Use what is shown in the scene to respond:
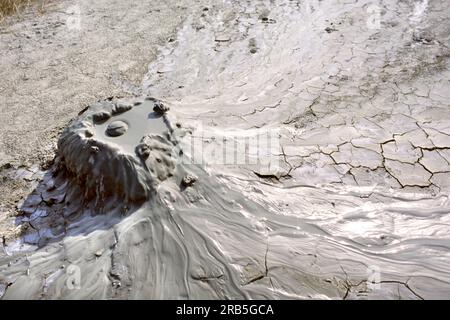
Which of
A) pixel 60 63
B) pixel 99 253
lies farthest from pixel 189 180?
pixel 60 63

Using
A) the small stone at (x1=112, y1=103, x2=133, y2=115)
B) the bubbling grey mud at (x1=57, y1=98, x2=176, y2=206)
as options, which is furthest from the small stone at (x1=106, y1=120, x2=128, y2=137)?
the small stone at (x1=112, y1=103, x2=133, y2=115)

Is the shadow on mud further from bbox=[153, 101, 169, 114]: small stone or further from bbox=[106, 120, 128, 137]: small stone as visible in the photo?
bbox=[153, 101, 169, 114]: small stone

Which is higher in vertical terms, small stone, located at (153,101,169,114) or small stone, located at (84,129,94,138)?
small stone, located at (153,101,169,114)

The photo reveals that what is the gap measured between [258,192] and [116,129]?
824 millimetres

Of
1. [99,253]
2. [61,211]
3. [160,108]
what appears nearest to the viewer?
[99,253]

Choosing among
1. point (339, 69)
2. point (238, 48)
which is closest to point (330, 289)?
point (339, 69)

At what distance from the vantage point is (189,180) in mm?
1807

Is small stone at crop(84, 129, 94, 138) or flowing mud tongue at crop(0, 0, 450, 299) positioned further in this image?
small stone at crop(84, 129, 94, 138)

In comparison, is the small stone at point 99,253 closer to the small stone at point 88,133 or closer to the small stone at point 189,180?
the small stone at point 189,180

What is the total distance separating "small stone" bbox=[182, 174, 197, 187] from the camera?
1801 millimetres

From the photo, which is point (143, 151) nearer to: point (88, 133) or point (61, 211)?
point (88, 133)

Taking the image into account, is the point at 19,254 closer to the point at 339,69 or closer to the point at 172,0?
the point at 339,69

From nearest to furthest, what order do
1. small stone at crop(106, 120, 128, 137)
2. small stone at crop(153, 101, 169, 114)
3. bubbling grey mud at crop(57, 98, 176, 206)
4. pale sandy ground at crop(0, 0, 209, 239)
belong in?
bubbling grey mud at crop(57, 98, 176, 206) < small stone at crop(106, 120, 128, 137) < small stone at crop(153, 101, 169, 114) < pale sandy ground at crop(0, 0, 209, 239)
